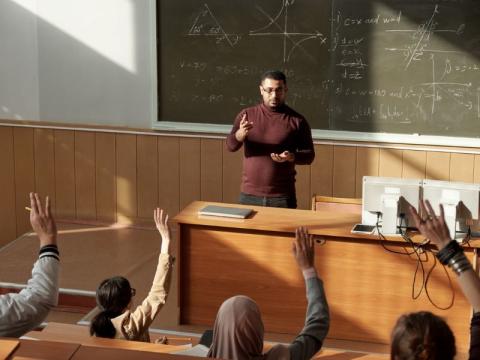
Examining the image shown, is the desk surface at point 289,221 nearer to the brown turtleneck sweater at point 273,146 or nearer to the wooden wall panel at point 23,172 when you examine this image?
the brown turtleneck sweater at point 273,146

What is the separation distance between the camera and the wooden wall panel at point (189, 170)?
7523 mm

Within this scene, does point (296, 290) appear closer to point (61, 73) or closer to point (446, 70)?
point (446, 70)

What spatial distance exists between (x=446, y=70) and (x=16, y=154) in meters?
3.80

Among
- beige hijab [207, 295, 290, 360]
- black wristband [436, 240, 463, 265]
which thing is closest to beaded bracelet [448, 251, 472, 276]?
black wristband [436, 240, 463, 265]

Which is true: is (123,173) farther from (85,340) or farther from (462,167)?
(85,340)

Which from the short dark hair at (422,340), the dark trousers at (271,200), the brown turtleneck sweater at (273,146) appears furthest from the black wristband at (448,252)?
the dark trousers at (271,200)

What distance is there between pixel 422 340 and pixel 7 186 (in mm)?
6039

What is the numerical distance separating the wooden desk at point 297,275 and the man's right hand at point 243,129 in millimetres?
518

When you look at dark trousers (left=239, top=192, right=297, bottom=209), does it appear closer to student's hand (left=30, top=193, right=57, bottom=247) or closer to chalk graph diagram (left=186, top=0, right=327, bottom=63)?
chalk graph diagram (left=186, top=0, right=327, bottom=63)

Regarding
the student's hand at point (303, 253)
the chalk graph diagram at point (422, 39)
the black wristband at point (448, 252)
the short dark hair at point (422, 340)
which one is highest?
the chalk graph diagram at point (422, 39)

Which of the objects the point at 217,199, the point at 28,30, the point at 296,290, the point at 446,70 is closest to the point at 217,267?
the point at 296,290

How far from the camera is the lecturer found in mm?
5645

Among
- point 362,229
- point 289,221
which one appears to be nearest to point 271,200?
point 289,221

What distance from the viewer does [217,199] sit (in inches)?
298
